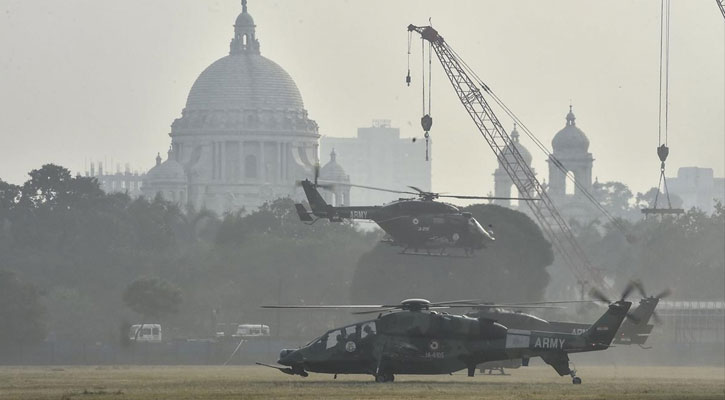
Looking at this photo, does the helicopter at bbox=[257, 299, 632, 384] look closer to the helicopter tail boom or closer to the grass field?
the helicopter tail boom

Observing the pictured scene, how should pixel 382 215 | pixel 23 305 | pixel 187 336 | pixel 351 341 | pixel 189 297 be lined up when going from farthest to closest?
pixel 189 297 < pixel 187 336 < pixel 23 305 < pixel 382 215 < pixel 351 341

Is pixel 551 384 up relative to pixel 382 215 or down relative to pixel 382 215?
down

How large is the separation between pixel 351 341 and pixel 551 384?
28.1ft

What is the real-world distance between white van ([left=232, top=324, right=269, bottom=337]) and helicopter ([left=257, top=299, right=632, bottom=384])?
7630cm

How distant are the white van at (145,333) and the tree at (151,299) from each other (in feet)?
4.56

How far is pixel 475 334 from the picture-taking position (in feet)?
304

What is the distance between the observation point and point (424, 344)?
92125 mm

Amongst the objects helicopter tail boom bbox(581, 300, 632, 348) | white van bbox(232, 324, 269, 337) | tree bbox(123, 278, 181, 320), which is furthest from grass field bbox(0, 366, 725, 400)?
tree bbox(123, 278, 181, 320)

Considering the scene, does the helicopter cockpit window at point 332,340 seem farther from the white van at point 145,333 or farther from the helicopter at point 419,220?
the white van at point 145,333

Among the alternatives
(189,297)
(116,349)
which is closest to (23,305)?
(116,349)

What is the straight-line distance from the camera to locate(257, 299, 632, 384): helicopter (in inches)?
3622

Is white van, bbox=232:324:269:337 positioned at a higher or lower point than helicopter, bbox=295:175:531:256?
lower

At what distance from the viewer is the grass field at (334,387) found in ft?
264

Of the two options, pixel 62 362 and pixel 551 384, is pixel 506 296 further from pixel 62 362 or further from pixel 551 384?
pixel 551 384
